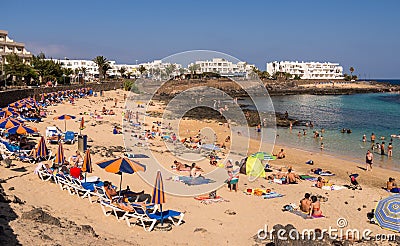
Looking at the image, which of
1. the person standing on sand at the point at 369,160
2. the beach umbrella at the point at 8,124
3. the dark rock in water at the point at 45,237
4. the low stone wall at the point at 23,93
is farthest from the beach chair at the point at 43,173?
the low stone wall at the point at 23,93

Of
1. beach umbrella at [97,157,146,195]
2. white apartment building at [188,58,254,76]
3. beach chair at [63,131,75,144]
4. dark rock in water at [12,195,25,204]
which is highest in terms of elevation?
white apartment building at [188,58,254,76]

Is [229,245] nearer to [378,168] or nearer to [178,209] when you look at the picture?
[178,209]

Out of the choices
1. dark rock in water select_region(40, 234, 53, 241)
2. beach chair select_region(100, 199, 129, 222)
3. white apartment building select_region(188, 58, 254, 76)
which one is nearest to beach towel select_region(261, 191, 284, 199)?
beach chair select_region(100, 199, 129, 222)

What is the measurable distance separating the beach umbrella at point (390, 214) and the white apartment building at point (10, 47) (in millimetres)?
55215

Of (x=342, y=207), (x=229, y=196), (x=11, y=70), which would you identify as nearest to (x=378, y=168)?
(x=342, y=207)

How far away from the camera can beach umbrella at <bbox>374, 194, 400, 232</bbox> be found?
8.75 metres

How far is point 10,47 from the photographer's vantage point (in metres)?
56.8

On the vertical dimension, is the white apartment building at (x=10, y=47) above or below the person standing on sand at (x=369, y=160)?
above

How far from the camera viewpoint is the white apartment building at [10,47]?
181 ft

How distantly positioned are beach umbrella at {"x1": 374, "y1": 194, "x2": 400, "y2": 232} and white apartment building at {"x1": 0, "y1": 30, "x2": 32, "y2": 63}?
55215 millimetres

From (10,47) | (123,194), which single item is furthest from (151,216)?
(10,47)

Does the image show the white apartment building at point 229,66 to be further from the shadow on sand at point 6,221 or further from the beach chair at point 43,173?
the shadow on sand at point 6,221

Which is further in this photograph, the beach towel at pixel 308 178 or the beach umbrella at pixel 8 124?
the beach umbrella at pixel 8 124

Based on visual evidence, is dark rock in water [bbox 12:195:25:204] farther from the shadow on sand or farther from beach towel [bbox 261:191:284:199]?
beach towel [bbox 261:191:284:199]
